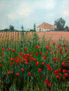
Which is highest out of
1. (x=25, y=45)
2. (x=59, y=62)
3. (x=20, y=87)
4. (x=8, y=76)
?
(x=25, y=45)

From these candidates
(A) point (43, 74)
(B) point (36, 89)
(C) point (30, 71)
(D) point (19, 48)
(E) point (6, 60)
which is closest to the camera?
(B) point (36, 89)

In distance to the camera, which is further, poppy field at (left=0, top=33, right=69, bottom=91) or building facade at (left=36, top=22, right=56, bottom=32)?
building facade at (left=36, top=22, right=56, bottom=32)

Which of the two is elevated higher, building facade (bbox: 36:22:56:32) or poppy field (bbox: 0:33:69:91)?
building facade (bbox: 36:22:56:32)

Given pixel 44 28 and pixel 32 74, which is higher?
pixel 44 28

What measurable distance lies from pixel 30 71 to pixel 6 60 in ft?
1.86

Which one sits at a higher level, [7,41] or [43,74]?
[7,41]

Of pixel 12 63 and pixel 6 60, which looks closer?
pixel 12 63

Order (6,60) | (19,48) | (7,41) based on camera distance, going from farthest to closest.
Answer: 1. (7,41)
2. (19,48)
3. (6,60)

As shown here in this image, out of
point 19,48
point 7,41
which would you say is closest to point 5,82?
point 19,48

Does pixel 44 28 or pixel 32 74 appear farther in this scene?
pixel 44 28

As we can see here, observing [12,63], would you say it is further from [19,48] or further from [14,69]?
[19,48]

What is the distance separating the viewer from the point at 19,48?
386 centimetres

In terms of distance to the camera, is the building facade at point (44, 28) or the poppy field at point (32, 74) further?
the building facade at point (44, 28)

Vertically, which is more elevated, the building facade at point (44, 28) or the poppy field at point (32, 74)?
the building facade at point (44, 28)
